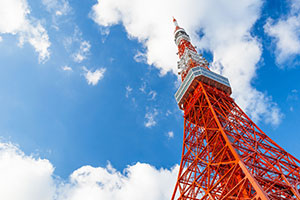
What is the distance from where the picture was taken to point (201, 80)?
25266 millimetres

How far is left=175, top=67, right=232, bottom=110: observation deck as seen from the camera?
2523 cm

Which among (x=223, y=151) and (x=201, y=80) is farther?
(x=201, y=80)

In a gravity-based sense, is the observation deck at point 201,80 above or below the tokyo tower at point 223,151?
above

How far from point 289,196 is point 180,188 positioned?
777 centimetres

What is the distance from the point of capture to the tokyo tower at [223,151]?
13.6m

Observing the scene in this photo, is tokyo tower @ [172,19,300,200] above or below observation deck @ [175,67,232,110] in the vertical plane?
below

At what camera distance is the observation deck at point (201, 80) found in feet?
82.8

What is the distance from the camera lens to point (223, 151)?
16141 mm

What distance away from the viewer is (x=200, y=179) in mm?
17516

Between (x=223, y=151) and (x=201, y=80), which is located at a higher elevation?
(x=201, y=80)

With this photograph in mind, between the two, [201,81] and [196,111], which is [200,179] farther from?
[201,81]

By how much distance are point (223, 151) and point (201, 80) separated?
35.6 ft

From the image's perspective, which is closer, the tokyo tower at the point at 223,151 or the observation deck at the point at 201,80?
the tokyo tower at the point at 223,151

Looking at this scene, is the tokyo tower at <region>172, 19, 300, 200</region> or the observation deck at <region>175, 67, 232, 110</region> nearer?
the tokyo tower at <region>172, 19, 300, 200</region>
